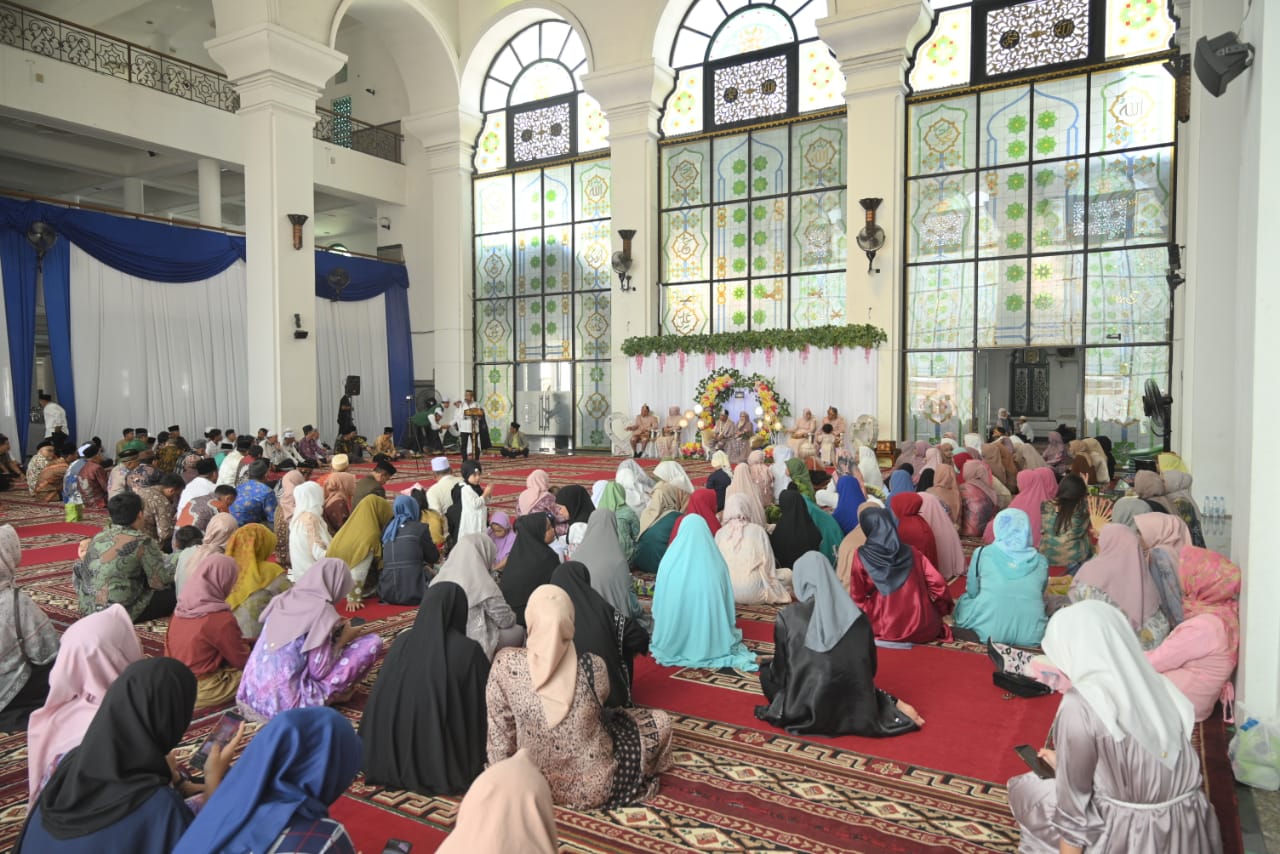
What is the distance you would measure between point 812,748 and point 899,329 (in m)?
Result: 9.30

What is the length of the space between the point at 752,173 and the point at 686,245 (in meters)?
1.45

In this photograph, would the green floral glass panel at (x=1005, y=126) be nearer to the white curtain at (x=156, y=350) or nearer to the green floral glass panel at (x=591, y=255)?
the green floral glass panel at (x=591, y=255)

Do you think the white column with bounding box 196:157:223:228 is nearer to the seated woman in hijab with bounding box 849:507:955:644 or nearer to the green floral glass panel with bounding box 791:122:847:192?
the green floral glass panel with bounding box 791:122:847:192

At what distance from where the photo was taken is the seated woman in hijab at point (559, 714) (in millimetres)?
2404

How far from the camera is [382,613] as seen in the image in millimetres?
4715

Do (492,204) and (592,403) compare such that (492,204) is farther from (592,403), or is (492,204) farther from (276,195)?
(276,195)

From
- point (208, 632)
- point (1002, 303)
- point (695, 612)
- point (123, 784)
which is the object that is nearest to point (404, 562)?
point (208, 632)

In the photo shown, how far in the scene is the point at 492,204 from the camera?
598 inches

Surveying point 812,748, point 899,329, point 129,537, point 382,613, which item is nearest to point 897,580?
point 812,748

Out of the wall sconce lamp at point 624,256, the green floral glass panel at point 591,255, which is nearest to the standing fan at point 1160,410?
the wall sconce lamp at point 624,256

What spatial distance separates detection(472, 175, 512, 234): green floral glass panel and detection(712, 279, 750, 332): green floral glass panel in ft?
13.8

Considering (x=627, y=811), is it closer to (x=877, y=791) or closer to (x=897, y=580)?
(x=877, y=791)

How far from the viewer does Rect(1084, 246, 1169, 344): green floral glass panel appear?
10195 millimetres

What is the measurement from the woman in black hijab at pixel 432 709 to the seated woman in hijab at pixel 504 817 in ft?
3.95
